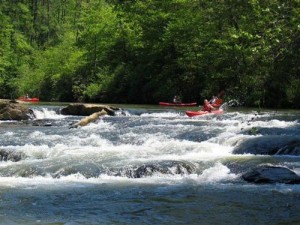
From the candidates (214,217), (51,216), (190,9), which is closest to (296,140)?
(214,217)

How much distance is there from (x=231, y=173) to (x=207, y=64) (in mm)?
19495

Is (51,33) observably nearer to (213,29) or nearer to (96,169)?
(213,29)

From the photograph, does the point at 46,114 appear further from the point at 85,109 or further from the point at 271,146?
the point at 271,146

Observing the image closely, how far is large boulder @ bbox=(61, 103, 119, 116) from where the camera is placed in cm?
2208

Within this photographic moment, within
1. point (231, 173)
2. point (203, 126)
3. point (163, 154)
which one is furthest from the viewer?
point (203, 126)

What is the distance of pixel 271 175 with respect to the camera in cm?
960

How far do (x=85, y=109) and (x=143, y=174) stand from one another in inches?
502

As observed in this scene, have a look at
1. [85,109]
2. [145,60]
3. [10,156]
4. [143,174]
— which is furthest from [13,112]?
[145,60]

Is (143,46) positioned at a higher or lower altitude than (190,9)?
lower

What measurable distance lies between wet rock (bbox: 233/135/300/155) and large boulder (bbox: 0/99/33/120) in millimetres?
11538

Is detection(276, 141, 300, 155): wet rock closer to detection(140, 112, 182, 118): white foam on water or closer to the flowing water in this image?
the flowing water

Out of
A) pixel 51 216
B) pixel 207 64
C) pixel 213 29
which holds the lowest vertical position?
pixel 51 216

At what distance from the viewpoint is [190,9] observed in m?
30.7

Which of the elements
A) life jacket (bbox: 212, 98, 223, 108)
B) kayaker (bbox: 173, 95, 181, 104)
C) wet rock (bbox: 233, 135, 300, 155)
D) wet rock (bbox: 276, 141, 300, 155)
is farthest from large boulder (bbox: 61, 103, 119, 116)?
wet rock (bbox: 276, 141, 300, 155)
